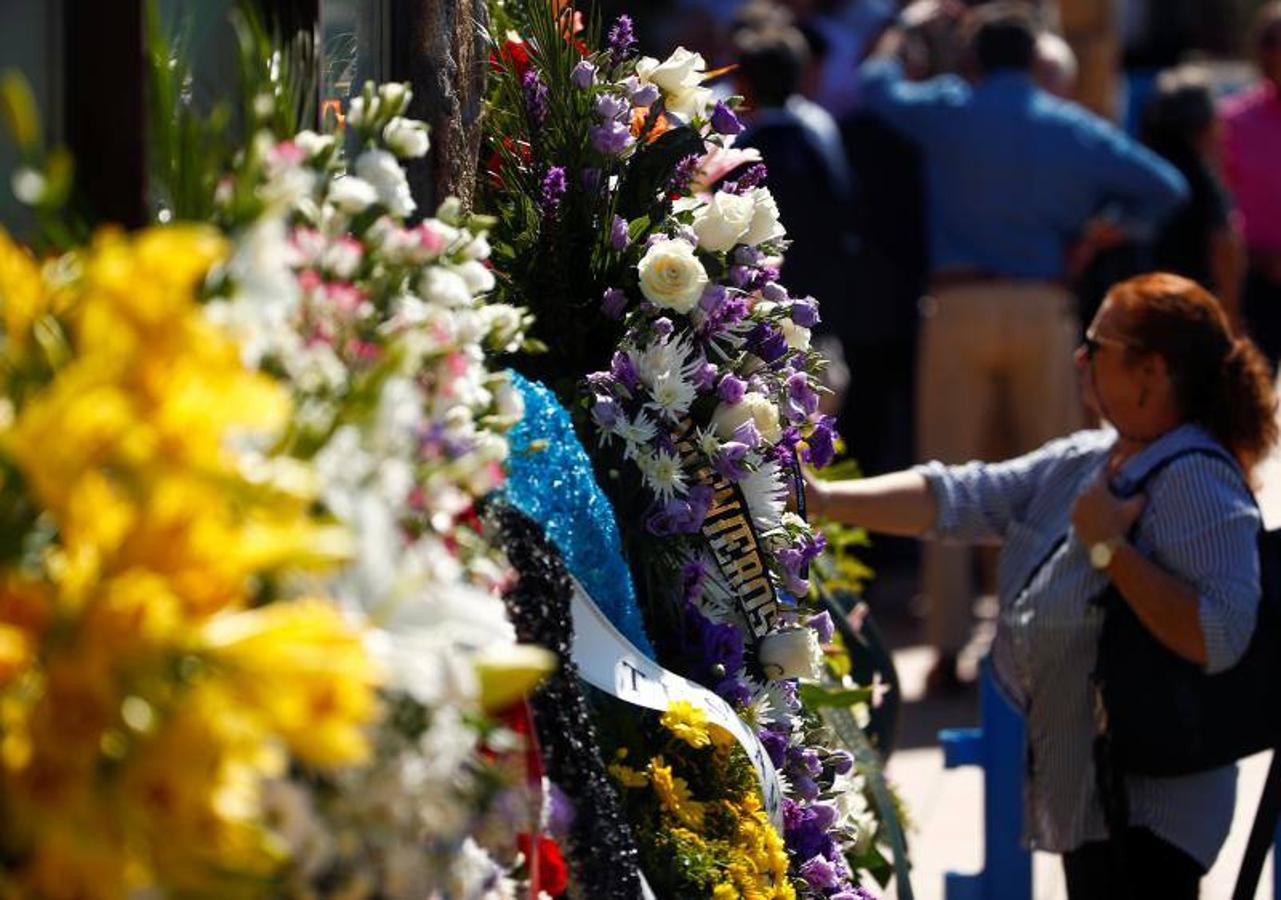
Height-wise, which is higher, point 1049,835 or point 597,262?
point 597,262

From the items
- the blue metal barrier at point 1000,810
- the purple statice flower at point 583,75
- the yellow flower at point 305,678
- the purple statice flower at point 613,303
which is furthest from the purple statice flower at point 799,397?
the yellow flower at point 305,678

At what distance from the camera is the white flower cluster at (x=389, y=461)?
1664 millimetres

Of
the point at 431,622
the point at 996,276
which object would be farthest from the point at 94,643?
the point at 996,276

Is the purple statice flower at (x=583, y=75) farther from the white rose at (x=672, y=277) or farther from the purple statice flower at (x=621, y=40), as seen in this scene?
the white rose at (x=672, y=277)

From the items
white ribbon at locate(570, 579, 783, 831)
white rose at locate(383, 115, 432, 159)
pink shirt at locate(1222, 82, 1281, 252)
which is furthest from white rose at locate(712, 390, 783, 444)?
pink shirt at locate(1222, 82, 1281, 252)

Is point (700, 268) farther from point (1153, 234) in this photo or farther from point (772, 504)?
point (1153, 234)

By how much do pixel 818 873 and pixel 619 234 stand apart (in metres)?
0.91

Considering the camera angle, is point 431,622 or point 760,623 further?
point 760,623

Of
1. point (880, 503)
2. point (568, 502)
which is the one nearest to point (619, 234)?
point (568, 502)

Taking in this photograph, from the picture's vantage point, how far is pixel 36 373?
5.60ft

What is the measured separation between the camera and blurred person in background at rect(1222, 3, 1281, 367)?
895 centimetres

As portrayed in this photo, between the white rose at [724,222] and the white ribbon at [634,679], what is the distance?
0.61m

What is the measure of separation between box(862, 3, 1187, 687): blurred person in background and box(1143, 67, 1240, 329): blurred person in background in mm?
414

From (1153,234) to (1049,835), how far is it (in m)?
4.03
